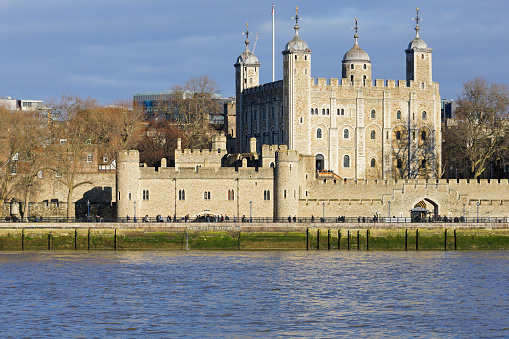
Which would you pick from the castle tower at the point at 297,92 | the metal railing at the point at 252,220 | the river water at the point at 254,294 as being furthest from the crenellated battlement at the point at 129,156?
the castle tower at the point at 297,92

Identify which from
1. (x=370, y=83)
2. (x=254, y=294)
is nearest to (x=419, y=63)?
(x=370, y=83)

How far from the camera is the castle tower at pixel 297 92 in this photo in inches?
3647

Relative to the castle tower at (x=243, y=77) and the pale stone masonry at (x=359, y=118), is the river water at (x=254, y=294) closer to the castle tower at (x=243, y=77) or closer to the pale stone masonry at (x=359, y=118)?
the pale stone masonry at (x=359, y=118)

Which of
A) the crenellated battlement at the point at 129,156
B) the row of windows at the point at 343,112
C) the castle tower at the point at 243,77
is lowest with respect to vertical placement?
the crenellated battlement at the point at 129,156

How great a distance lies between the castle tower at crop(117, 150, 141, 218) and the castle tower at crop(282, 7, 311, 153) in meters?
23.6

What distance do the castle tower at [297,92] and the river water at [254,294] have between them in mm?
28973

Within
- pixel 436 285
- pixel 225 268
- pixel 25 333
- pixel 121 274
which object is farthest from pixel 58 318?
pixel 436 285

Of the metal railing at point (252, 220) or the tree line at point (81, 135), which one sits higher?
the tree line at point (81, 135)

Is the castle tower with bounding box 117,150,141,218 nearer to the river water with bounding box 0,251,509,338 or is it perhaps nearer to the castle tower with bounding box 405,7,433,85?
the river water with bounding box 0,251,509,338

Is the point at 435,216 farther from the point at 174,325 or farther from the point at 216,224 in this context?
the point at 174,325

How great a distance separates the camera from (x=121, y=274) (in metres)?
55.8

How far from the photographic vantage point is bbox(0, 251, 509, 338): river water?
4203 centimetres

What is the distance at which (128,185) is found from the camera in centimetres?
7244

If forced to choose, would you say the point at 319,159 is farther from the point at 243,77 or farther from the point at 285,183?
the point at 285,183
